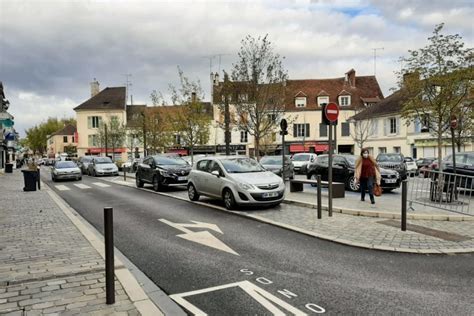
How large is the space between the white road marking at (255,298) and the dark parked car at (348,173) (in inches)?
442

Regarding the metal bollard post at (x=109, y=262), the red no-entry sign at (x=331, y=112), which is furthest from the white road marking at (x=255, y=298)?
the red no-entry sign at (x=331, y=112)

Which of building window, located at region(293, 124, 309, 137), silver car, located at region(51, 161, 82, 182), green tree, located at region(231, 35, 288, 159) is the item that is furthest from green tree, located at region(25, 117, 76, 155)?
green tree, located at region(231, 35, 288, 159)

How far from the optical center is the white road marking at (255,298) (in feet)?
14.0

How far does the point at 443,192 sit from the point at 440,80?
3244 mm

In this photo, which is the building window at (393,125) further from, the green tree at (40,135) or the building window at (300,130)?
the green tree at (40,135)

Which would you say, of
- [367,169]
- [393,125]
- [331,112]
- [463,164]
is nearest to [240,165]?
[331,112]

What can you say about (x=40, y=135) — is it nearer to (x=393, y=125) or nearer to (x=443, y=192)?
(x=393, y=125)

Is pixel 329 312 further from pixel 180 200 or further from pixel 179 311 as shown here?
pixel 180 200

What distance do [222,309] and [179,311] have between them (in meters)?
0.46

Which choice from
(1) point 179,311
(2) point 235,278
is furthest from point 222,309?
(2) point 235,278

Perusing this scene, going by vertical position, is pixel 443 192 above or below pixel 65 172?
above

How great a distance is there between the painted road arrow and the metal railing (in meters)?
5.52

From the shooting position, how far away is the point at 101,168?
3070 cm

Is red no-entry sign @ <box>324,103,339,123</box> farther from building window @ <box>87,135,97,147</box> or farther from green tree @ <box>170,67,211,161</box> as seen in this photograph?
building window @ <box>87,135,97,147</box>
